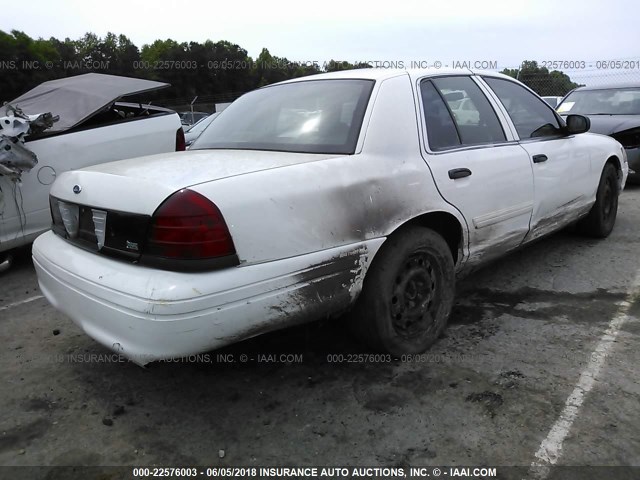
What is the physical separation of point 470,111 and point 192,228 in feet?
6.87

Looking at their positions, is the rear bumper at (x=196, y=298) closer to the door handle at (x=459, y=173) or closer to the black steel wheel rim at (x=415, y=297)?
the black steel wheel rim at (x=415, y=297)

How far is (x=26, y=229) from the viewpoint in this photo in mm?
4695

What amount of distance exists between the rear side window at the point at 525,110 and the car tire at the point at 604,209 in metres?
1.03

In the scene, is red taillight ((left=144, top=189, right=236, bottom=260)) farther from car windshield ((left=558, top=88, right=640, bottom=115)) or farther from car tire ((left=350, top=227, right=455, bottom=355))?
car windshield ((left=558, top=88, right=640, bottom=115))

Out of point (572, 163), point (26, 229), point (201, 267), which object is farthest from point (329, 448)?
point (26, 229)

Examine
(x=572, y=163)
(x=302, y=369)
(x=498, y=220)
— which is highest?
(x=572, y=163)

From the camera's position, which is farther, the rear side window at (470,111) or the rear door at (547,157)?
the rear door at (547,157)

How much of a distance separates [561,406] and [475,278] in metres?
1.79

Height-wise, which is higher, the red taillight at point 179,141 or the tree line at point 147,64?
the tree line at point 147,64

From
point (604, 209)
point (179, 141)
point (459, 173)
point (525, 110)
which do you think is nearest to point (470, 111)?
point (459, 173)

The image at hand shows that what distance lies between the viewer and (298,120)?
2.96 metres

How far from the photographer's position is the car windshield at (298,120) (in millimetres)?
2738

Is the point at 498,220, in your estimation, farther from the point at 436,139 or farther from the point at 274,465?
the point at 274,465

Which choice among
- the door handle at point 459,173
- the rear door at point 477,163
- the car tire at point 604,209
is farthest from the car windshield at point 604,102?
the door handle at point 459,173
